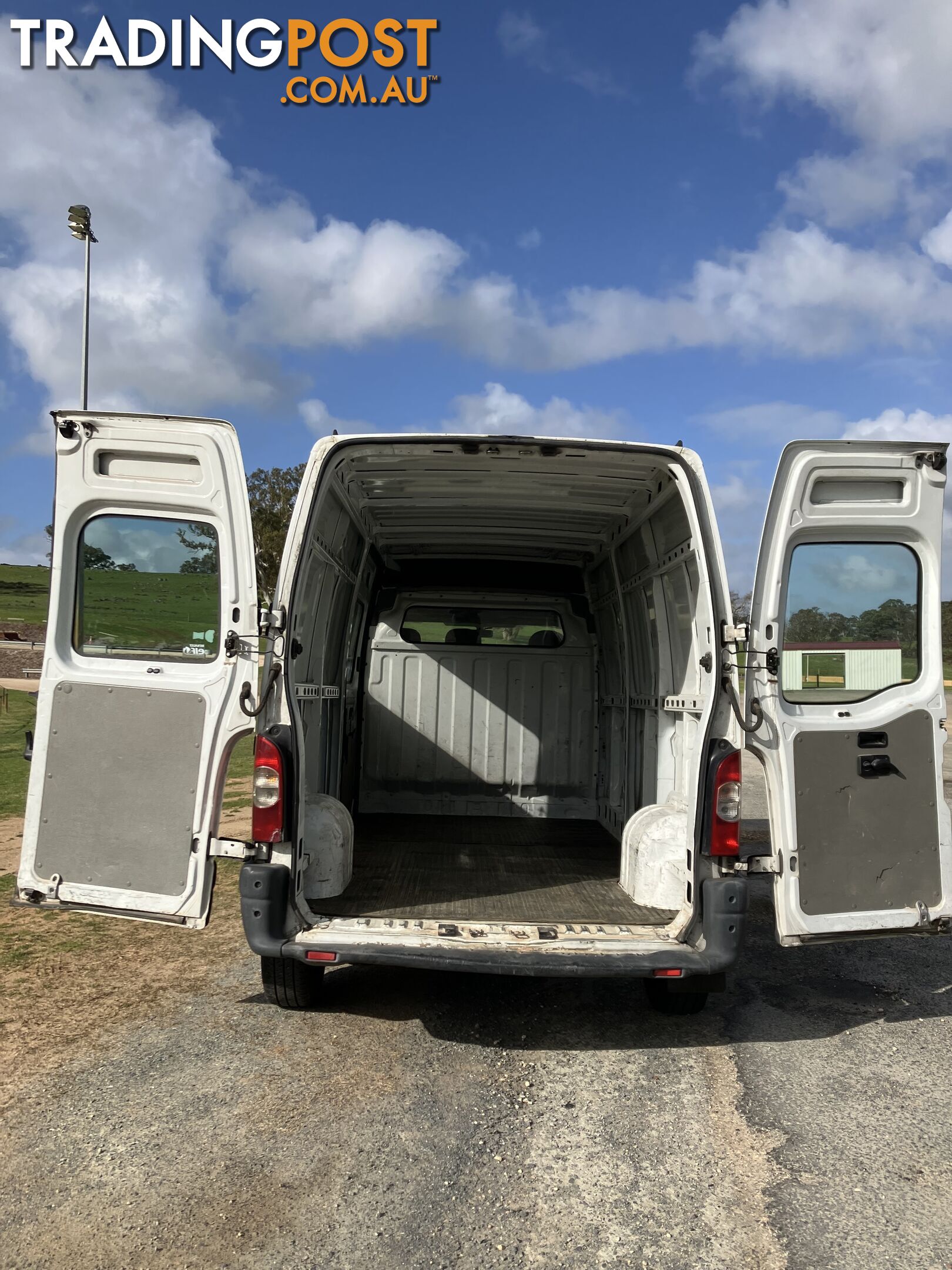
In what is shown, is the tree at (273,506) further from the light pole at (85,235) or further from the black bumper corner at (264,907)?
the black bumper corner at (264,907)

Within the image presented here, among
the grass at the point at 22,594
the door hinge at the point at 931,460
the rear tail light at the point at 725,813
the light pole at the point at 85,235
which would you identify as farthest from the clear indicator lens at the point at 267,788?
the grass at the point at 22,594

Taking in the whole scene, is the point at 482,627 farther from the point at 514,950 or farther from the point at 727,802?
the point at 514,950

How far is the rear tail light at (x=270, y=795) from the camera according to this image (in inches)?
151

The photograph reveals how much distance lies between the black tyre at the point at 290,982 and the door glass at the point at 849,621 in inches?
96.1

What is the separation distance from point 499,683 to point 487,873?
226cm

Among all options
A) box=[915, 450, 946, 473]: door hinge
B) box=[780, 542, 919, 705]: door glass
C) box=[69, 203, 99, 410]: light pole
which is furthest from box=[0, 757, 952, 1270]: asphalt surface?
box=[69, 203, 99, 410]: light pole

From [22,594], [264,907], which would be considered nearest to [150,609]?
[264,907]

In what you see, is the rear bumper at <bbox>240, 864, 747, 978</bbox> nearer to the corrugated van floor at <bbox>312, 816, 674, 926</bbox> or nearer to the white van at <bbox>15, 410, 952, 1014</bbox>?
the white van at <bbox>15, 410, 952, 1014</bbox>

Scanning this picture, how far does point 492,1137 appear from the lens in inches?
128

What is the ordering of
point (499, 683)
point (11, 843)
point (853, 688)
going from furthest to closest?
point (11, 843) → point (499, 683) → point (853, 688)

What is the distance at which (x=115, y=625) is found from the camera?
4.01m

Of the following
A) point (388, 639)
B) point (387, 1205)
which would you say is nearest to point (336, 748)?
point (388, 639)

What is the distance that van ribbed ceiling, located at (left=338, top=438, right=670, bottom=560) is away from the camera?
4289mm

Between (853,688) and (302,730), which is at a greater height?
(853,688)
